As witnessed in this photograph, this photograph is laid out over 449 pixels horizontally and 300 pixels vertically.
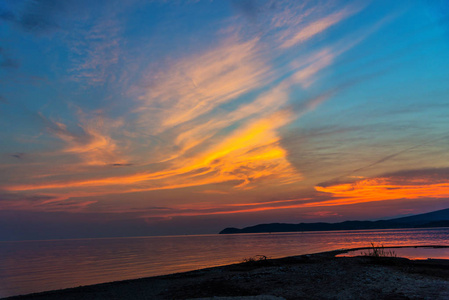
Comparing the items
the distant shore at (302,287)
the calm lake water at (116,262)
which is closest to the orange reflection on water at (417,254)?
A: the calm lake water at (116,262)

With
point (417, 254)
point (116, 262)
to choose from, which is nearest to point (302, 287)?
point (417, 254)

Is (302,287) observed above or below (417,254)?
above

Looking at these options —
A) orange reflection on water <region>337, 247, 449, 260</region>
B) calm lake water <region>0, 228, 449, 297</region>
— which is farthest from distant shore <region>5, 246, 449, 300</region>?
orange reflection on water <region>337, 247, 449, 260</region>

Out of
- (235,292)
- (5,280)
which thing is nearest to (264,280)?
(235,292)

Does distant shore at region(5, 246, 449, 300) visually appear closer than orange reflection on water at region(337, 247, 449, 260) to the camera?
Yes

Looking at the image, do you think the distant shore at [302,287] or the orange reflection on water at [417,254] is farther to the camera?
the orange reflection on water at [417,254]

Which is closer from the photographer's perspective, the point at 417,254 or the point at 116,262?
the point at 417,254

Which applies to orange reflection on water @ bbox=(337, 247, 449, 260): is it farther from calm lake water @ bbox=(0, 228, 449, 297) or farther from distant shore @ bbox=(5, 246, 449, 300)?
distant shore @ bbox=(5, 246, 449, 300)

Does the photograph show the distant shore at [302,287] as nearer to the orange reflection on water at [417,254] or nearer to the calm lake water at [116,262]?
the calm lake water at [116,262]

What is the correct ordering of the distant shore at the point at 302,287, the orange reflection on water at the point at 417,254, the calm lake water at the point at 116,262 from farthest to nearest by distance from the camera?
the orange reflection on water at the point at 417,254 < the calm lake water at the point at 116,262 < the distant shore at the point at 302,287

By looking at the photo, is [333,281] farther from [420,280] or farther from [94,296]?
[94,296]

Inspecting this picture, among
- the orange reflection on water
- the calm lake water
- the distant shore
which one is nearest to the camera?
the distant shore

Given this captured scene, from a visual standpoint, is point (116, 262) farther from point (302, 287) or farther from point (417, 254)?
point (417, 254)

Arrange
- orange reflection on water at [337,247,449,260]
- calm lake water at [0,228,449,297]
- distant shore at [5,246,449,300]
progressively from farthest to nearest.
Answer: orange reflection on water at [337,247,449,260] → calm lake water at [0,228,449,297] → distant shore at [5,246,449,300]
